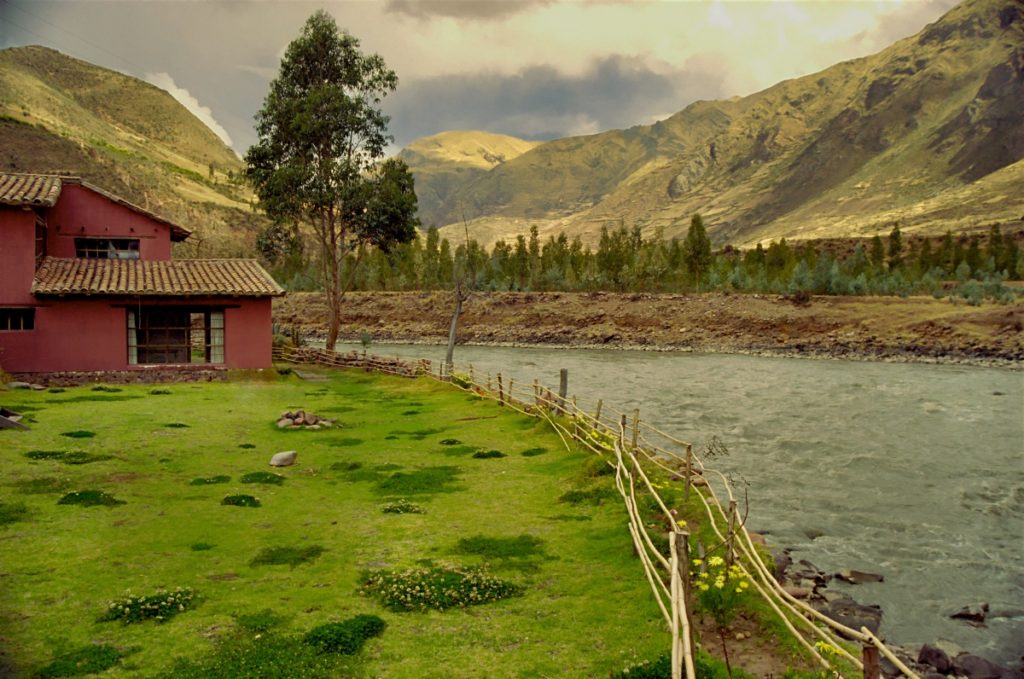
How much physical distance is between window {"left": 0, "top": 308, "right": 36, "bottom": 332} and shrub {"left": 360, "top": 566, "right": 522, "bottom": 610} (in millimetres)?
25689

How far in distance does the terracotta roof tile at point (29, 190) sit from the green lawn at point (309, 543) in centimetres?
1031

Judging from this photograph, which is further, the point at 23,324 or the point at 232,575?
the point at 23,324

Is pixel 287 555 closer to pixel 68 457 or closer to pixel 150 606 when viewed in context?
pixel 150 606

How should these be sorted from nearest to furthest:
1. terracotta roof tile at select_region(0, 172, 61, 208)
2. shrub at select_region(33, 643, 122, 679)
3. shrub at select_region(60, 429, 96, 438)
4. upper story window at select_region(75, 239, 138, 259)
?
shrub at select_region(33, 643, 122, 679)
shrub at select_region(60, 429, 96, 438)
terracotta roof tile at select_region(0, 172, 61, 208)
upper story window at select_region(75, 239, 138, 259)

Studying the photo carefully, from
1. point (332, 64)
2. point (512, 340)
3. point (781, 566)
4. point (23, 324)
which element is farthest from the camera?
point (512, 340)

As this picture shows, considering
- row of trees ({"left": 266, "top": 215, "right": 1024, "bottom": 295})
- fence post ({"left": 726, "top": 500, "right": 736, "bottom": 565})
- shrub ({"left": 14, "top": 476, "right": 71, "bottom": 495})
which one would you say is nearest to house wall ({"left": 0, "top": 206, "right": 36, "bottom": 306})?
shrub ({"left": 14, "top": 476, "right": 71, "bottom": 495})

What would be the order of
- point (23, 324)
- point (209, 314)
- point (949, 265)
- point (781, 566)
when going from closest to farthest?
point (781, 566) → point (23, 324) → point (209, 314) → point (949, 265)

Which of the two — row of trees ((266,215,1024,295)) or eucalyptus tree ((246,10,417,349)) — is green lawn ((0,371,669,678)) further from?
row of trees ((266,215,1024,295))

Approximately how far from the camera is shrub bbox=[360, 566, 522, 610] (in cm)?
966

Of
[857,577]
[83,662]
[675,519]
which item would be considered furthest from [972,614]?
[83,662]

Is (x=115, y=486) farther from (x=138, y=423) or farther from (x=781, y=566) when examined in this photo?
(x=781, y=566)

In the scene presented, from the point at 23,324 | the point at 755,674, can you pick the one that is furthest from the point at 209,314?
the point at 755,674

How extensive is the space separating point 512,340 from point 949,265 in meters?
64.7

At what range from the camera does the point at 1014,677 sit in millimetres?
10656
